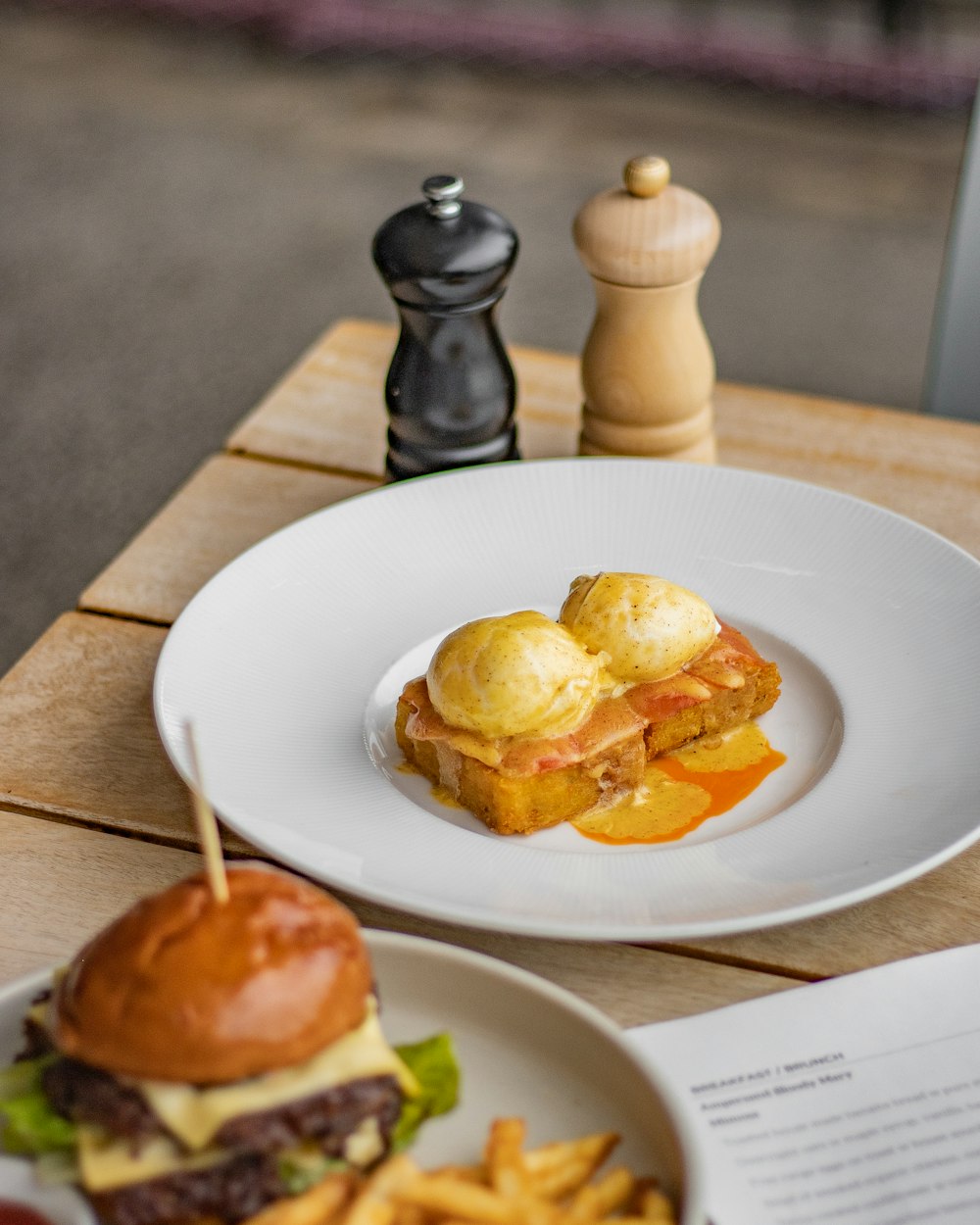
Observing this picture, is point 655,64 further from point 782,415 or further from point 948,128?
point 782,415

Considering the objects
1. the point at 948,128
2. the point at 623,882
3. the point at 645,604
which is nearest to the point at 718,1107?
the point at 623,882

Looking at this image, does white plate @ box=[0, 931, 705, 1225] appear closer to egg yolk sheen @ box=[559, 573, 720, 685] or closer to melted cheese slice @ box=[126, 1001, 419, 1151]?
melted cheese slice @ box=[126, 1001, 419, 1151]

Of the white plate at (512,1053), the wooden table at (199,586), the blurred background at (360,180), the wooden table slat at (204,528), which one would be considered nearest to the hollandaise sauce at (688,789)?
the wooden table at (199,586)

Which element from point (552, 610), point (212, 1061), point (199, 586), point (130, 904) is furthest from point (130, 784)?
point (212, 1061)

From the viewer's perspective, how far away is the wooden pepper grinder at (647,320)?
1.51m

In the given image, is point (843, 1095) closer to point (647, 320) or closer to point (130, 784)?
point (130, 784)

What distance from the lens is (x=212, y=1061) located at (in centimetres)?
71

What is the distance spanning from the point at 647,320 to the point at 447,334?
25 cm

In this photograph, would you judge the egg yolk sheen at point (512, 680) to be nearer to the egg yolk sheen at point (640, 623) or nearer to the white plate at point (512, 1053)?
the egg yolk sheen at point (640, 623)

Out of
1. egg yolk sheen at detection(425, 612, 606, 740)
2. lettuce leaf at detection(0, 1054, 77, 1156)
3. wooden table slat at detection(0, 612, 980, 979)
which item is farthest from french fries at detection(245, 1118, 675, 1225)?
egg yolk sheen at detection(425, 612, 606, 740)

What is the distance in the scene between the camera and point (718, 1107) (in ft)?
3.02

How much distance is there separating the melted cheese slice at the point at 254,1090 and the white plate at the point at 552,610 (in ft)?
0.74

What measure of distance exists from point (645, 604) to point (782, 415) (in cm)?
74

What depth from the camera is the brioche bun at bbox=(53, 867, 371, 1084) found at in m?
0.71
